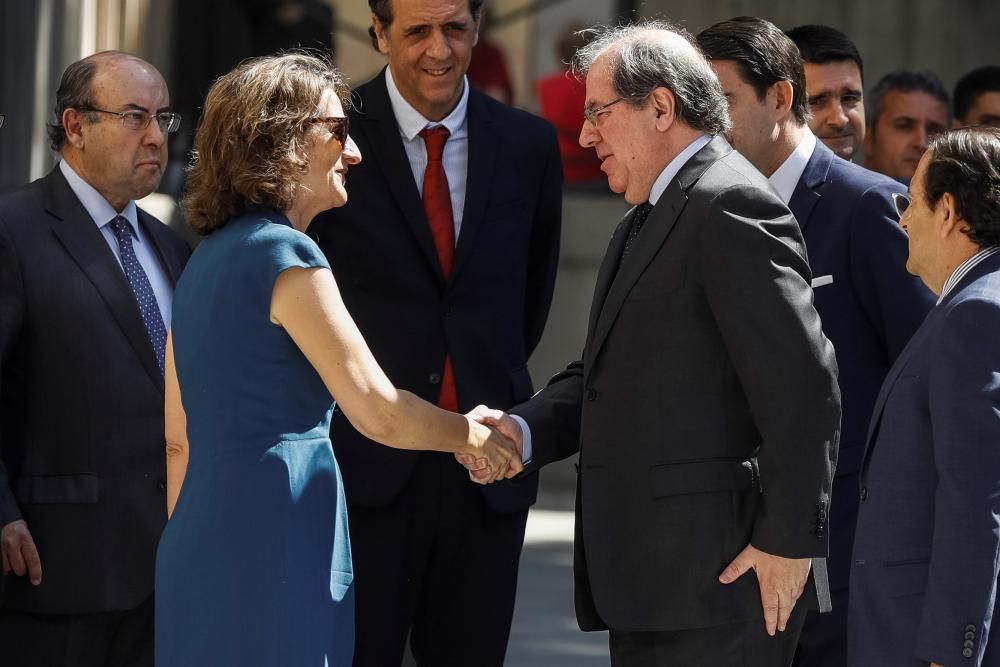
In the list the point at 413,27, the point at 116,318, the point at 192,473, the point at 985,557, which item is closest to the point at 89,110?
the point at 116,318

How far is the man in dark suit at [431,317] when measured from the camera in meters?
3.81

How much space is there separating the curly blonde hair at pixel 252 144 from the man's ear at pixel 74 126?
1.13m

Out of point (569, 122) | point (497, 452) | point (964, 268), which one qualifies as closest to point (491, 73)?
point (569, 122)

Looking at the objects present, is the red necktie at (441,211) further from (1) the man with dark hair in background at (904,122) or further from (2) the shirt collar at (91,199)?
(1) the man with dark hair in background at (904,122)

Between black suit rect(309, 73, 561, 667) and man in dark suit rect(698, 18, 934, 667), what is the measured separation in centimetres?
66

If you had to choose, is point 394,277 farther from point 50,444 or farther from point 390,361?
point 50,444

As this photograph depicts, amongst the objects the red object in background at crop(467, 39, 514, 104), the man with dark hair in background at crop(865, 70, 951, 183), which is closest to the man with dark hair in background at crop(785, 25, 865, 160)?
the man with dark hair in background at crop(865, 70, 951, 183)

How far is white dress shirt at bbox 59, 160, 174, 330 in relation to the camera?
4.04 m

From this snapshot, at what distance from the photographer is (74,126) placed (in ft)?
13.6

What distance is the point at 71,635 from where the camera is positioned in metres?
3.82

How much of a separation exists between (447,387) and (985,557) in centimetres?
143

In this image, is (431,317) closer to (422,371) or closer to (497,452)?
(422,371)

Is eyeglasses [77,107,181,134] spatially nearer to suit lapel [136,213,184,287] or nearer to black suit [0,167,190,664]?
suit lapel [136,213,184,287]

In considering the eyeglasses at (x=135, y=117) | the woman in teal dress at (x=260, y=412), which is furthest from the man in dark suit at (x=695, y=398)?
the eyeglasses at (x=135, y=117)
